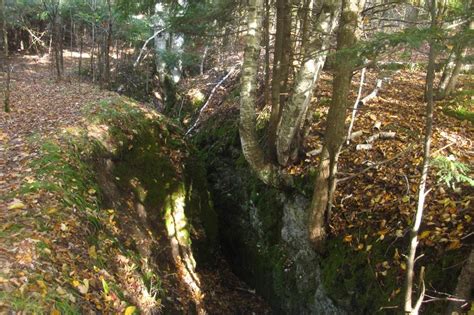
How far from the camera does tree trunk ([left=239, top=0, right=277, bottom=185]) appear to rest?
5.62 metres

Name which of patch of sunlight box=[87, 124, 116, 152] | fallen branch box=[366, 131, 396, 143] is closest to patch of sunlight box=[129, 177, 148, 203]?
patch of sunlight box=[87, 124, 116, 152]

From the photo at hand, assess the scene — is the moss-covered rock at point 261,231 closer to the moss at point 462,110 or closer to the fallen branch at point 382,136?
the fallen branch at point 382,136

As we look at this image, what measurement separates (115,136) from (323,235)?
4.40 meters

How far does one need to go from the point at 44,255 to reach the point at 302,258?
3846 millimetres

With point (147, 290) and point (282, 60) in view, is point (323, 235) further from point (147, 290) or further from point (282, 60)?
point (282, 60)

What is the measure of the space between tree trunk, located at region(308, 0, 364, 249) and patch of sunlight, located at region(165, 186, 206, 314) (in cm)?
242

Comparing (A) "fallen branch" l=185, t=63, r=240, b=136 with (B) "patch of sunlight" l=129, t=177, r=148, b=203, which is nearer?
(B) "patch of sunlight" l=129, t=177, r=148, b=203

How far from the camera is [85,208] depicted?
4.89 m

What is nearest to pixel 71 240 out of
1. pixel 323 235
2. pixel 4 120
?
pixel 323 235

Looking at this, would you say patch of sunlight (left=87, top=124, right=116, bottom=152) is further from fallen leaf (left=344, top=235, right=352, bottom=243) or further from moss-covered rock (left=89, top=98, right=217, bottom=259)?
fallen leaf (left=344, top=235, right=352, bottom=243)

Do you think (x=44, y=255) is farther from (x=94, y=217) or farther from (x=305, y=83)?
(x=305, y=83)

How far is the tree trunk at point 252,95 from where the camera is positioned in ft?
18.5

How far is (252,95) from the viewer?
5906 mm

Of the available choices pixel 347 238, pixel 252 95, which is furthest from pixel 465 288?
pixel 252 95
